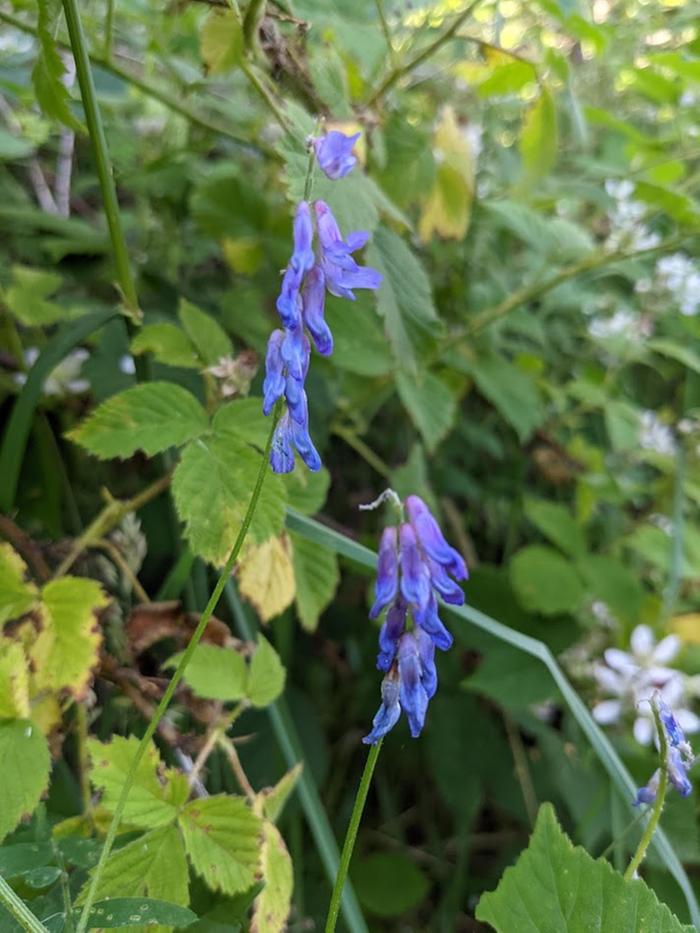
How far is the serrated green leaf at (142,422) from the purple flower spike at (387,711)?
341 mm

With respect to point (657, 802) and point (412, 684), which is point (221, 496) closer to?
point (412, 684)

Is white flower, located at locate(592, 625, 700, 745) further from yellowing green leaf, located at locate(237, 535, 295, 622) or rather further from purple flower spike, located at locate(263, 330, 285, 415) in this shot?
purple flower spike, located at locate(263, 330, 285, 415)

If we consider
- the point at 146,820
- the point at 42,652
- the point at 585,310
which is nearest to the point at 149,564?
the point at 42,652

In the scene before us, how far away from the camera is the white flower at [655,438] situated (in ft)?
5.45

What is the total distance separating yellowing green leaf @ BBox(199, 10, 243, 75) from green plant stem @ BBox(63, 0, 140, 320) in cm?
18

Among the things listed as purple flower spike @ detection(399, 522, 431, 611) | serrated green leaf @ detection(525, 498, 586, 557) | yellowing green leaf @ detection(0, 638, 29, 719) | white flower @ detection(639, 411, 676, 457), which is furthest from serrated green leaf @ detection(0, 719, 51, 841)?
white flower @ detection(639, 411, 676, 457)

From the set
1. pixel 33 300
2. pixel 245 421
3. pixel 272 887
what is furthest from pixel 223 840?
pixel 33 300

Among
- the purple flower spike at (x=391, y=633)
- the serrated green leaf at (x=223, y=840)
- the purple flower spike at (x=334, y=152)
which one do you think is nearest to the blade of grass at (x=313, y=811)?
the serrated green leaf at (x=223, y=840)

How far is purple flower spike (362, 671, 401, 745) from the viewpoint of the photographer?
53 centimetres

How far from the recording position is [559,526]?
1.49 metres

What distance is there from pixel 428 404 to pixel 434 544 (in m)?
0.62

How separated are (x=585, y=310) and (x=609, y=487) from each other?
47 cm

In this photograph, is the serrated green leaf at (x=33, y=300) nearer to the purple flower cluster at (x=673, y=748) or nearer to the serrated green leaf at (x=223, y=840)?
the serrated green leaf at (x=223, y=840)

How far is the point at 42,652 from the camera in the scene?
0.76m
